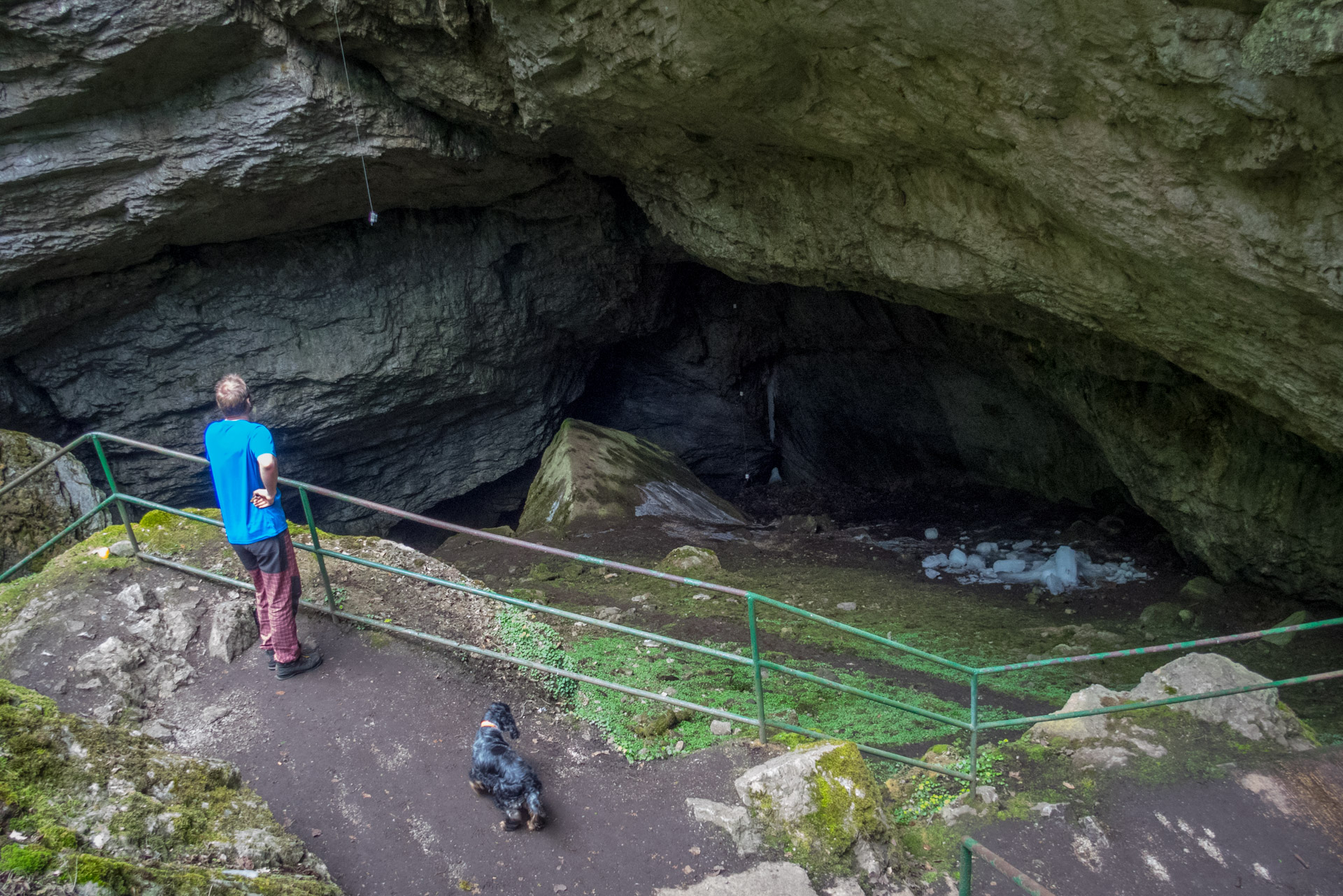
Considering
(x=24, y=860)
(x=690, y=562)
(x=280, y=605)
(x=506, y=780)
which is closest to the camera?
(x=24, y=860)

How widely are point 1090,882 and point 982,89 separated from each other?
Result: 384cm

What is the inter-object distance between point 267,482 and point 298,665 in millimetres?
956

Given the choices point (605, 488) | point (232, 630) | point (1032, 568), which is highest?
point (232, 630)

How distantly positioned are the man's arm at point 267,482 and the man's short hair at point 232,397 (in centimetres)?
23

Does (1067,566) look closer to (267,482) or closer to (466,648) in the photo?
(466,648)

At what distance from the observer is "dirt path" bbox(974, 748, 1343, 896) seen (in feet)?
9.21

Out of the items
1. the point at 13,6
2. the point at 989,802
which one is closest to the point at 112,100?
the point at 13,6

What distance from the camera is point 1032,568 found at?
7797 mm

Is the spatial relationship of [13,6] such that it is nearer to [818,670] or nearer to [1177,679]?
[818,670]

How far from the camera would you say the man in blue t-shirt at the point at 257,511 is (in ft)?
10.8

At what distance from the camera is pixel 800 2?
4.16 meters

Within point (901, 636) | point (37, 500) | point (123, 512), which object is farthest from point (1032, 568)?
point (37, 500)

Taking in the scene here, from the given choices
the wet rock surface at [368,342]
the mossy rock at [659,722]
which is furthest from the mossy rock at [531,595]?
the wet rock surface at [368,342]

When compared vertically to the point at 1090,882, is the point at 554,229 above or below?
above
